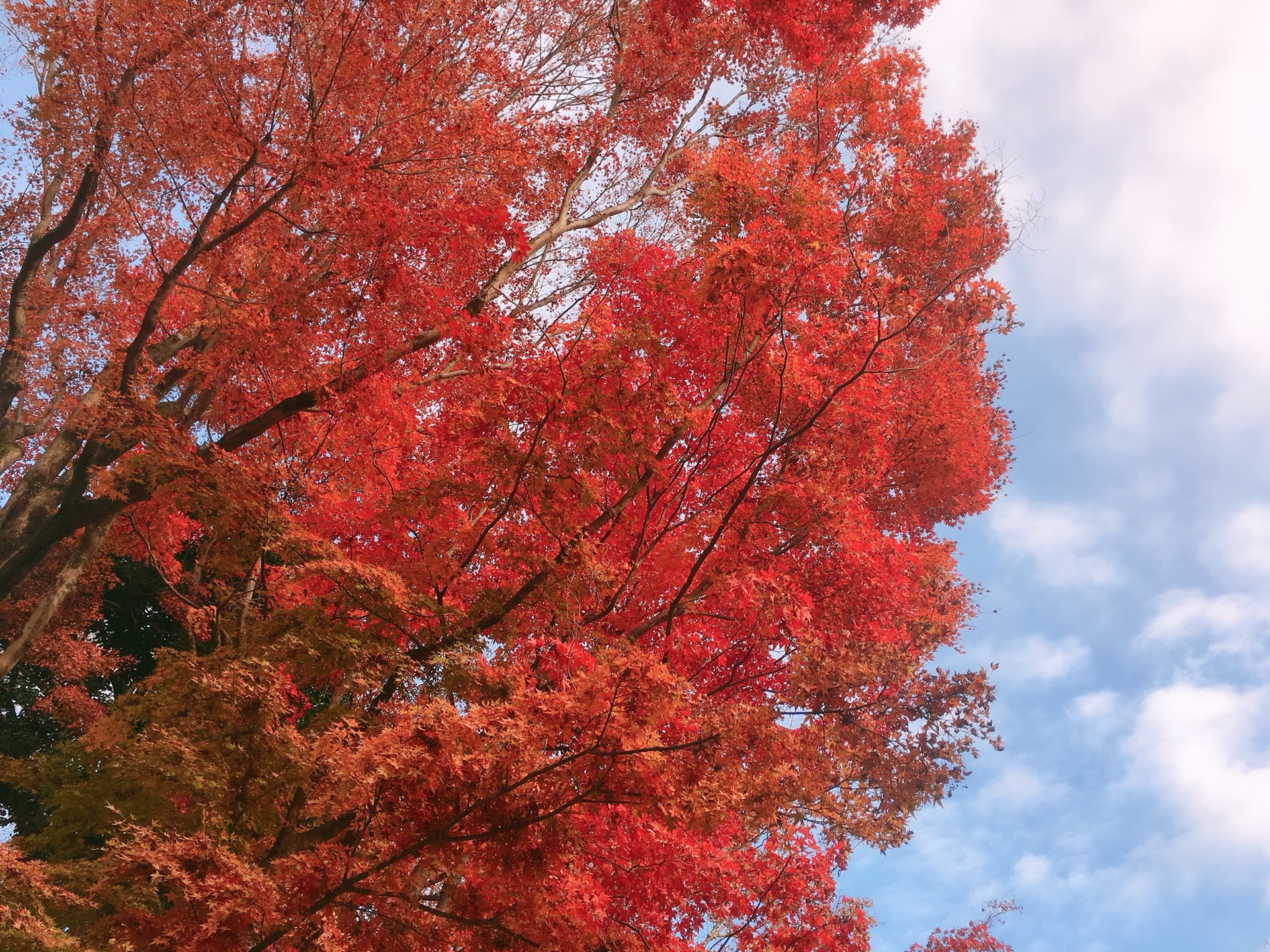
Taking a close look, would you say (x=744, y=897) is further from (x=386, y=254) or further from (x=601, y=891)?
(x=386, y=254)

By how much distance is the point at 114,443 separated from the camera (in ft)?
27.5

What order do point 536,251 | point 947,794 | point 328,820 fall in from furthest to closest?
point 536,251 < point 947,794 < point 328,820

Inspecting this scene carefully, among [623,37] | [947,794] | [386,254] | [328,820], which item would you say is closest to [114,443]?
[386,254]

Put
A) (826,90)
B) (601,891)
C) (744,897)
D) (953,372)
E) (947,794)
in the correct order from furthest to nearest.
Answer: (953,372)
(826,90)
(947,794)
(744,897)
(601,891)

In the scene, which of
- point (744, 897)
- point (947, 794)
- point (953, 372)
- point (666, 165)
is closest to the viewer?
point (744, 897)

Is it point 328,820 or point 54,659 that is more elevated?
point 54,659

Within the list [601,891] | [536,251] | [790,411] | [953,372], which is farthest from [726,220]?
[953,372]

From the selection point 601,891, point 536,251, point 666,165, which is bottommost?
point 601,891

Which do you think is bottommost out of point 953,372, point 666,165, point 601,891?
point 601,891

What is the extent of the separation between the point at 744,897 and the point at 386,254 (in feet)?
27.3

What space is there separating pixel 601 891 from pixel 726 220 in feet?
20.0

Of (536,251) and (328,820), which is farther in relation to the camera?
(536,251)

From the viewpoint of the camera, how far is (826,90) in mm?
13430

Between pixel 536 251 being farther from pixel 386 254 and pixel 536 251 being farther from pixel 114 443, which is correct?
pixel 114 443
